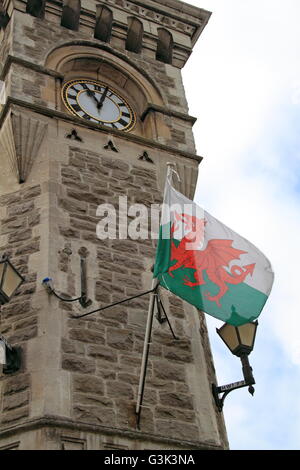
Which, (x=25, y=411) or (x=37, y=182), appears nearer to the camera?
(x=25, y=411)

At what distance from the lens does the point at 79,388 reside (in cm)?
728

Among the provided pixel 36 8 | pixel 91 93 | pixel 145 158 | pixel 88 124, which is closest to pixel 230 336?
pixel 145 158

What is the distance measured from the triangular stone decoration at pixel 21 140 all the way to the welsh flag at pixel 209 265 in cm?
231

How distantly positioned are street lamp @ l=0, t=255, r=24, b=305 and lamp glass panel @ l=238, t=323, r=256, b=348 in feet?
7.61

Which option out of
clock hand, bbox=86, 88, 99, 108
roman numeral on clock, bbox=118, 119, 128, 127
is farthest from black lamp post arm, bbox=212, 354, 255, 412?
clock hand, bbox=86, 88, 99, 108

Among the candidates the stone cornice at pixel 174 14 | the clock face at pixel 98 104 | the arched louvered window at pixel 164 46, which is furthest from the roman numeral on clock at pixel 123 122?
the stone cornice at pixel 174 14

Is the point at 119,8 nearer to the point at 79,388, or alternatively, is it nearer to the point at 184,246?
the point at 184,246

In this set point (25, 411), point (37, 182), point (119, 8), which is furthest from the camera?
point (119, 8)

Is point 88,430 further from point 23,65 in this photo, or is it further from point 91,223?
point 23,65

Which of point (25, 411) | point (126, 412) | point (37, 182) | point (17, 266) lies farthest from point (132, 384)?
point (37, 182)

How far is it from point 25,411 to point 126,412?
103 centimetres

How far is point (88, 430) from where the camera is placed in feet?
22.6

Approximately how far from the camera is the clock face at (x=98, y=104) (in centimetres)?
1133
